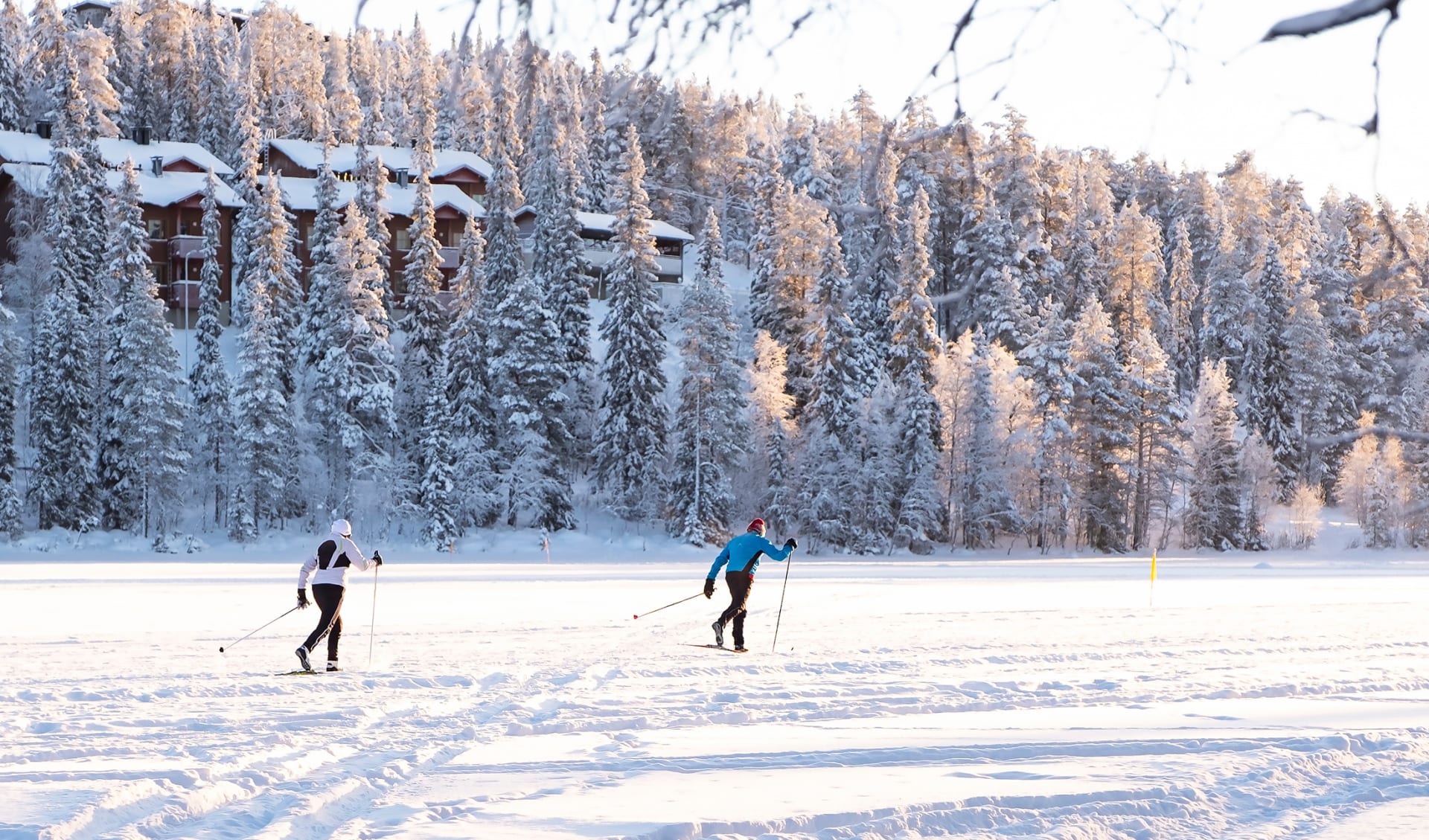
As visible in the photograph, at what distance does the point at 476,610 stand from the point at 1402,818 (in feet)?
55.0

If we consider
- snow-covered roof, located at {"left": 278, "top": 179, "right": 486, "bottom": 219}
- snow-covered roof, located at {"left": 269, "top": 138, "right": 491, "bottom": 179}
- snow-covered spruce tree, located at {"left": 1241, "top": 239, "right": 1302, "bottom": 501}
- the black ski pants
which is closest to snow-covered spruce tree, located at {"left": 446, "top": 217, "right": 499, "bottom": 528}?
snow-covered roof, located at {"left": 278, "top": 179, "right": 486, "bottom": 219}

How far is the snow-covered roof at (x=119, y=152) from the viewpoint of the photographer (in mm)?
66562

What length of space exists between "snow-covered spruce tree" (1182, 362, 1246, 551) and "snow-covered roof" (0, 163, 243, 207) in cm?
4421

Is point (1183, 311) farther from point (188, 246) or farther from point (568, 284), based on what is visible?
point (188, 246)

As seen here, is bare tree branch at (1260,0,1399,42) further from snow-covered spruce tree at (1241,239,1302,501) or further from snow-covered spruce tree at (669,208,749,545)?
snow-covered spruce tree at (1241,239,1302,501)

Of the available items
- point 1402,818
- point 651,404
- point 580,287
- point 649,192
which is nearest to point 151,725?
point 1402,818

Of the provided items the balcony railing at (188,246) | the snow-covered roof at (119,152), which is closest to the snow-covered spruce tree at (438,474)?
the balcony railing at (188,246)

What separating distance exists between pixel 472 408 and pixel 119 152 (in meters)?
31.4

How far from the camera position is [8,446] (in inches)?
1754

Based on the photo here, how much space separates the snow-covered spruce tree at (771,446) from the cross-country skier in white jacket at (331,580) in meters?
37.3

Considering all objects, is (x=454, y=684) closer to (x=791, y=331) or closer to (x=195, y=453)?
(x=195, y=453)

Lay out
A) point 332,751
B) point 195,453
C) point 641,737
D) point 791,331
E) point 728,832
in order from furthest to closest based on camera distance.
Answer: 1. point 791,331
2. point 195,453
3. point 641,737
4. point 332,751
5. point 728,832

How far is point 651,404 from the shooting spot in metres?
51.5

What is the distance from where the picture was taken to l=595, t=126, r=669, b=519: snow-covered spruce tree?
51062 mm
